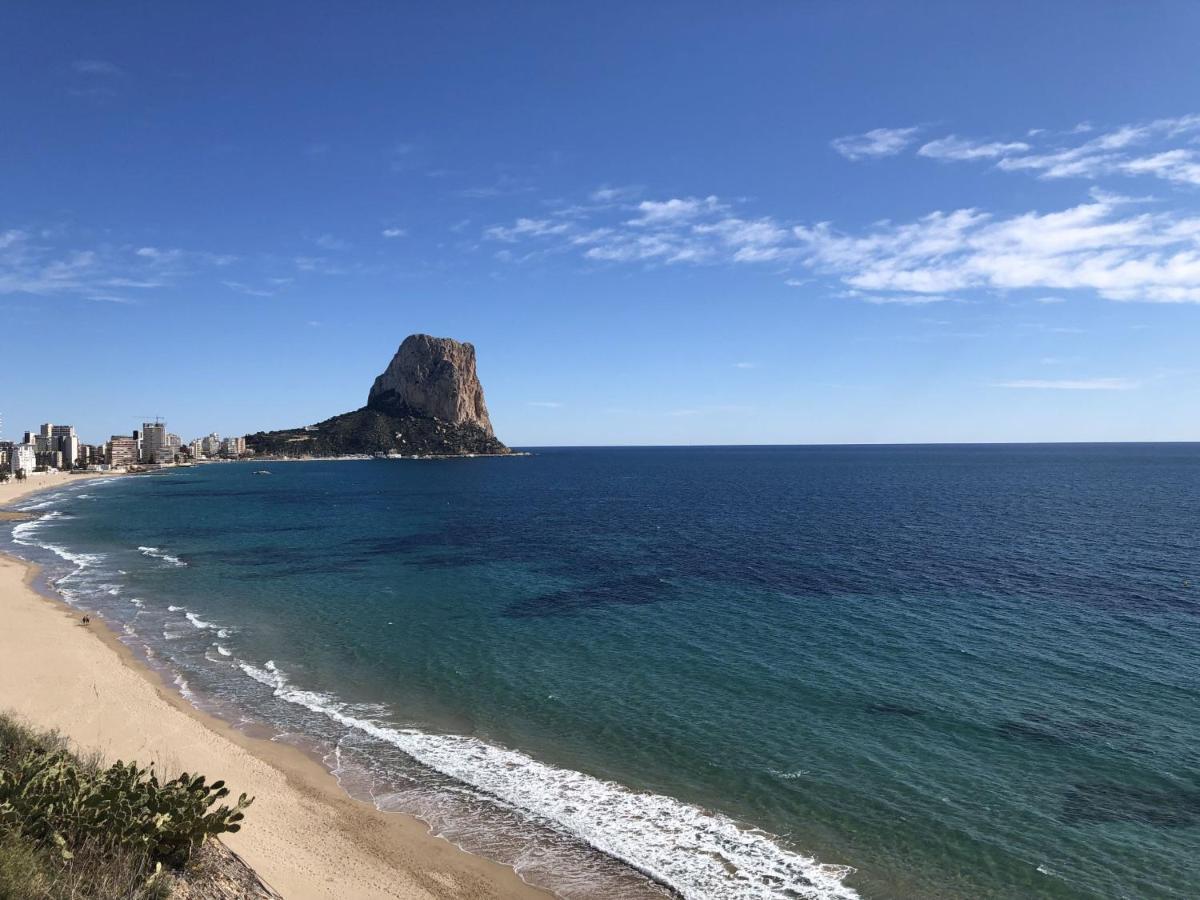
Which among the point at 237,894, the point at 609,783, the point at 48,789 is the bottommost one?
the point at 609,783

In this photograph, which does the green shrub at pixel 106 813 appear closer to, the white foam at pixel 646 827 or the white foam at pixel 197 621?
the white foam at pixel 646 827

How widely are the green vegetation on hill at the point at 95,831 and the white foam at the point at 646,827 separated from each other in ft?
31.6

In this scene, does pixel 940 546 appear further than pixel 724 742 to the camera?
Yes

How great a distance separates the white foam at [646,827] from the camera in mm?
17500

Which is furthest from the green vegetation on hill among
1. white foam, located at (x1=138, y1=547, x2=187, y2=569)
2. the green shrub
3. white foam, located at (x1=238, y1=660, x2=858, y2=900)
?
white foam, located at (x1=138, y1=547, x2=187, y2=569)

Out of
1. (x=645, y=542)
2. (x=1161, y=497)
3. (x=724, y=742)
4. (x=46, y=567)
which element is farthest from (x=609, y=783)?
(x=1161, y=497)

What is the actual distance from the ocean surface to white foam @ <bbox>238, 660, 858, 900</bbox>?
95mm

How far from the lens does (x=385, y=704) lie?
2955cm

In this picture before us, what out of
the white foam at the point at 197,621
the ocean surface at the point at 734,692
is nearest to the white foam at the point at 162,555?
the ocean surface at the point at 734,692

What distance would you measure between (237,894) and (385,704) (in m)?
17.1

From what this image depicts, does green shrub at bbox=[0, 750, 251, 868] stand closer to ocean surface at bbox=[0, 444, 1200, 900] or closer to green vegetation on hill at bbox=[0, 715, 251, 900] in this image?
green vegetation on hill at bbox=[0, 715, 251, 900]

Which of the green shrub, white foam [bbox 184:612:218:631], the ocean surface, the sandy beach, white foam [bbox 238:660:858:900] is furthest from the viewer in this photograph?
white foam [bbox 184:612:218:631]

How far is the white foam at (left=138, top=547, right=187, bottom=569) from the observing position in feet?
203

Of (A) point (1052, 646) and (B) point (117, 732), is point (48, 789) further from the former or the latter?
(A) point (1052, 646)
